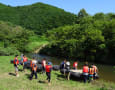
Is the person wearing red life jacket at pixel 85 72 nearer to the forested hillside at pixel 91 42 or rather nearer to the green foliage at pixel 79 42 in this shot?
the forested hillside at pixel 91 42

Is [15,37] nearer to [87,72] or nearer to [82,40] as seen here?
[82,40]

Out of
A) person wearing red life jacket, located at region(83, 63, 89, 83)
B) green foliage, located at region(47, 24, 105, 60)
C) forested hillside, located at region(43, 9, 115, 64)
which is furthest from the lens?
green foliage, located at region(47, 24, 105, 60)

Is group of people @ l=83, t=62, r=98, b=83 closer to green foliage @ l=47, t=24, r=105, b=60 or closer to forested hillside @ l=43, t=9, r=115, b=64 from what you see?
forested hillside @ l=43, t=9, r=115, b=64

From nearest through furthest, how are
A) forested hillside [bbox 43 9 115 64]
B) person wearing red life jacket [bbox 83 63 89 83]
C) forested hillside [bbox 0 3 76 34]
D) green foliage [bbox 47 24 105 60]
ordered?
person wearing red life jacket [bbox 83 63 89 83] → forested hillside [bbox 43 9 115 64] → green foliage [bbox 47 24 105 60] → forested hillside [bbox 0 3 76 34]

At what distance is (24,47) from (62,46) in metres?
19.4

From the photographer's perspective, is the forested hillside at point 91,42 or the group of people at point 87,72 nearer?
the group of people at point 87,72

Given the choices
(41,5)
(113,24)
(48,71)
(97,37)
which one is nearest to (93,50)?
(97,37)

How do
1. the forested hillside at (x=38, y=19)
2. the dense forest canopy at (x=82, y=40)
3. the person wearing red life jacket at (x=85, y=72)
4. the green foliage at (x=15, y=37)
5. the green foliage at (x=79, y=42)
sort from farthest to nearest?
the forested hillside at (x=38, y=19), the green foliage at (x=15, y=37), the green foliage at (x=79, y=42), the dense forest canopy at (x=82, y=40), the person wearing red life jacket at (x=85, y=72)

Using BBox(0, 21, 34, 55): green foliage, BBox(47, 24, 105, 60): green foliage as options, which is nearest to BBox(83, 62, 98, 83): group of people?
BBox(47, 24, 105, 60): green foliage

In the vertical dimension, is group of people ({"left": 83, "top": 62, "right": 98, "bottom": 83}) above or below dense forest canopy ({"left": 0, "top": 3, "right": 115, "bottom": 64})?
below

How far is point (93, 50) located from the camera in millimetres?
38531

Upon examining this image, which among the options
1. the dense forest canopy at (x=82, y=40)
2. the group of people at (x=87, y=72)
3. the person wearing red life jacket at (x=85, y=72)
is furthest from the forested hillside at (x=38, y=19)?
the person wearing red life jacket at (x=85, y=72)

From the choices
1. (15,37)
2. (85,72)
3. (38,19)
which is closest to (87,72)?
(85,72)

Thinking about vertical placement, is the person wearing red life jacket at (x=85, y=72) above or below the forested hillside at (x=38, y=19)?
below
